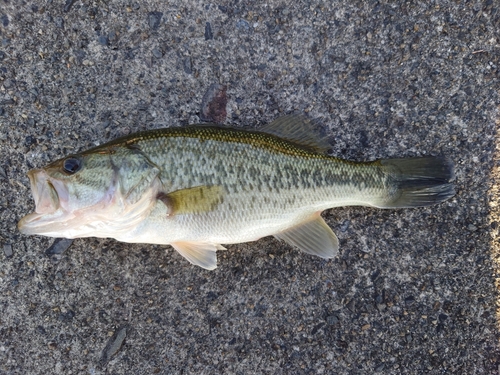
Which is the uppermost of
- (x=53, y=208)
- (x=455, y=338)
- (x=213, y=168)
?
(x=213, y=168)

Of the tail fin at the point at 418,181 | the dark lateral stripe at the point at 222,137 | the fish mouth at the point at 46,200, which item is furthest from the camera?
the tail fin at the point at 418,181

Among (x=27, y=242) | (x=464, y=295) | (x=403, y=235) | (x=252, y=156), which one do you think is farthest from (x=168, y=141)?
(x=464, y=295)

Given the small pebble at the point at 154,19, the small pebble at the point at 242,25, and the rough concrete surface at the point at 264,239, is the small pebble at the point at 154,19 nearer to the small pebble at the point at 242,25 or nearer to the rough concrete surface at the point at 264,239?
the rough concrete surface at the point at 264,239

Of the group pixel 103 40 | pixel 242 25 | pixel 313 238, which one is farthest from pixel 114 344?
pixel 242 25

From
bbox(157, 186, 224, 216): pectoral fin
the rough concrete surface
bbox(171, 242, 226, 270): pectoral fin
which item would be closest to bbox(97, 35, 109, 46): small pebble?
the rough concrete surface

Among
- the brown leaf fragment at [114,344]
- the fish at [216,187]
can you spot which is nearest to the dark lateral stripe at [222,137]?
the fish at [216,187]

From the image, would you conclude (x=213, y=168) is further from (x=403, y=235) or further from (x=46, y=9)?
(x=46, y=9)

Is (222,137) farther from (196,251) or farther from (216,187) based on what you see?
(196,251)
